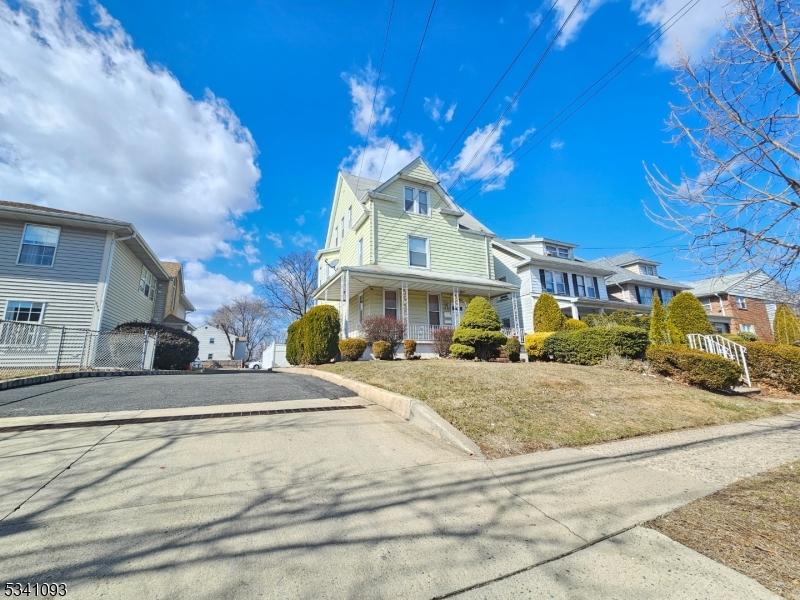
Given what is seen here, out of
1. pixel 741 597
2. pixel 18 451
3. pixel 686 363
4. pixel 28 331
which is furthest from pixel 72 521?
pixel 28 331

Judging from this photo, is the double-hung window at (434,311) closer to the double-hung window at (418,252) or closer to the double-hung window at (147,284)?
the double-hung window at (418,252)

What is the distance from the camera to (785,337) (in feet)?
67.4

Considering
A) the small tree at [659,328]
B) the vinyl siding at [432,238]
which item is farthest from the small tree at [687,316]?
the vinyl siding at [432,238]

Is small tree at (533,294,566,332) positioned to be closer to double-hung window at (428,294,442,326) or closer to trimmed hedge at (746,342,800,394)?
double-hung window at (428,294,442,326)

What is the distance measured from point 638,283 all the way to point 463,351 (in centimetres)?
2409

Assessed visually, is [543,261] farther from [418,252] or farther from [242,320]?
[242,320]

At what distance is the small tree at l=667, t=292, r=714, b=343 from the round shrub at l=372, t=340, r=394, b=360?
10.9 m

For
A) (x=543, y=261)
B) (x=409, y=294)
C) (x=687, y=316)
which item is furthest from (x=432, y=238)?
(x=687, y=316)

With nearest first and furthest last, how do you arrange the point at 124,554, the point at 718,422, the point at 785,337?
the point at 124,554 < the point at 718,422 < the point at 785,337

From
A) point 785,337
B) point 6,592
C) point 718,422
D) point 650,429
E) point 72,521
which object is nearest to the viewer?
point 6,592

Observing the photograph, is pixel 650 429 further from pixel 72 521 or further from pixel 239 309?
pixel 239 309

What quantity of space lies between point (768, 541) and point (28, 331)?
18046 mm

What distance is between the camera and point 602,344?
35.9 feet

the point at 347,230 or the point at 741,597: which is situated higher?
the point at 347,230
